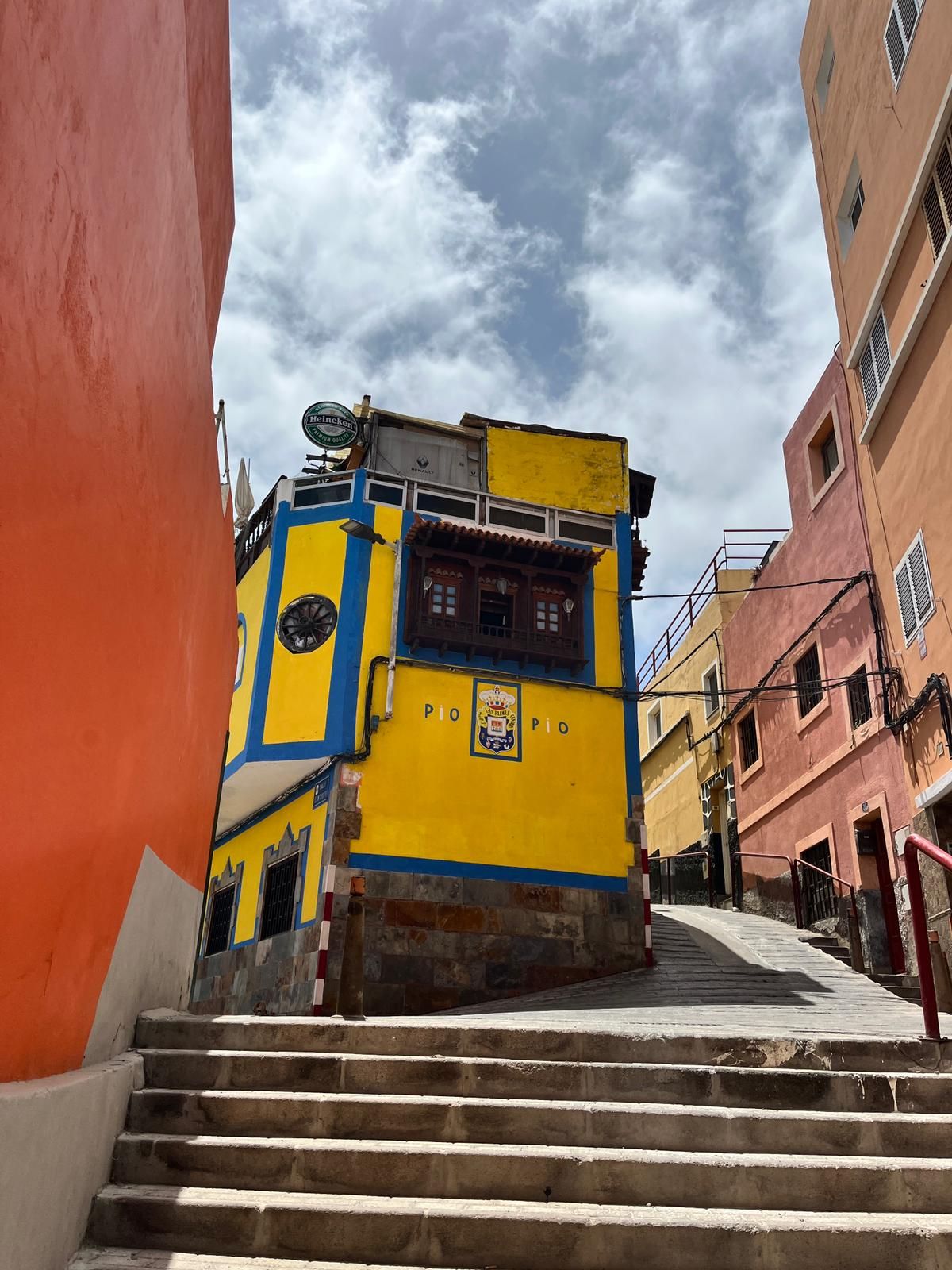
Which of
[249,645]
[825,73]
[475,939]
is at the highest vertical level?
[825,73]

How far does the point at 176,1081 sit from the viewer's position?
15.4 ft

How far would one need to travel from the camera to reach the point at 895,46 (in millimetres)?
13062

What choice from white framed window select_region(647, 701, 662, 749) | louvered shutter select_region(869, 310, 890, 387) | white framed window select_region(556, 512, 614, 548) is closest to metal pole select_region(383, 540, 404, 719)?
white framed window select_region(556, 512, 614, 548)

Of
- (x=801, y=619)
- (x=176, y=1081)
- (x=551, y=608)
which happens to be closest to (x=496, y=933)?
(x=551, y=608)

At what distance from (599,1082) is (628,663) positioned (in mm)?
12044

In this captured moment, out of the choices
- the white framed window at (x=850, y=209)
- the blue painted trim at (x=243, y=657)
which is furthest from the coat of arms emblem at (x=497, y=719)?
the white framed window at (x=850, y=209)

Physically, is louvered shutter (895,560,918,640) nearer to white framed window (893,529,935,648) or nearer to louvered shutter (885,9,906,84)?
white framed window (893,529,935,648)

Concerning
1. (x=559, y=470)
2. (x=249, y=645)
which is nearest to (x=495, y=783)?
(x=249, y=645)

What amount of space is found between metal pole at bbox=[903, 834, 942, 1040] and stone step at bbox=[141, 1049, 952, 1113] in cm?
60

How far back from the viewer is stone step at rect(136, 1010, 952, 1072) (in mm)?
4875

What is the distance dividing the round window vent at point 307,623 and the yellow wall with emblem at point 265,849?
7.59 feet

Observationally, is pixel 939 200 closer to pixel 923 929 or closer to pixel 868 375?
pixel 868 375

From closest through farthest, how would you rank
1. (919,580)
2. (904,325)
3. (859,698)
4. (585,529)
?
(919,580), (904,325), (859,698), (585,529)

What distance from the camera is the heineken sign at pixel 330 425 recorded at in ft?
56.8
